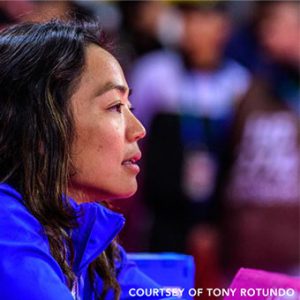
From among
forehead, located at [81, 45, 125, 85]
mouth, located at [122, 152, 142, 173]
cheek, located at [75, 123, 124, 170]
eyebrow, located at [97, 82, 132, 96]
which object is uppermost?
forehead, located at [81, 45, 125, 85]

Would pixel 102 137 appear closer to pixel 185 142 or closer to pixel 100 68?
pixel 100 68

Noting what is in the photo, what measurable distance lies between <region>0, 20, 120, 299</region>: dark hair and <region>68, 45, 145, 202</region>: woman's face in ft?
0.08

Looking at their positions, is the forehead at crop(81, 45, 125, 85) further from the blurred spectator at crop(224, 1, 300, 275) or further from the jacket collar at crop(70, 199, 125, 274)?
the blurred spectator at crop(224, 1, 300, 275)

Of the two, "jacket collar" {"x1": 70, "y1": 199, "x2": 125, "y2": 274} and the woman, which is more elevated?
the woman

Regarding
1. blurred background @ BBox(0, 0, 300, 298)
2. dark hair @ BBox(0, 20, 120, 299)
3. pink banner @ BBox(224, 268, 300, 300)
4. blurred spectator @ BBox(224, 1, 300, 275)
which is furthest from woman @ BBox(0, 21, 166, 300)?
blurred spectator @ BBox(224, 1, 300, 275)

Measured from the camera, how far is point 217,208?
3834mm

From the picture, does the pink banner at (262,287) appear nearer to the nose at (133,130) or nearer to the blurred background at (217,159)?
the nose at (133,130)

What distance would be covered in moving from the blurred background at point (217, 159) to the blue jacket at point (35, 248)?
69.1 inches

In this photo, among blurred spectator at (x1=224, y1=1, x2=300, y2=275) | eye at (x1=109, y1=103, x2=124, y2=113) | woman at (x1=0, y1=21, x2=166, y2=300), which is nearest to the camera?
woman at (x1=0, y1=21, x2=166, y2=300)

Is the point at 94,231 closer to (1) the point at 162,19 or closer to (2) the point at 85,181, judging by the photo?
(2) the point at 85,181

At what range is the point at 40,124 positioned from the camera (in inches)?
68.6

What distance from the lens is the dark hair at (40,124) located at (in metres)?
1.72

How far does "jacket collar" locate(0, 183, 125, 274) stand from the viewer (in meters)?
1.73

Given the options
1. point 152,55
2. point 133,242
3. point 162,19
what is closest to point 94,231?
point 133,242
